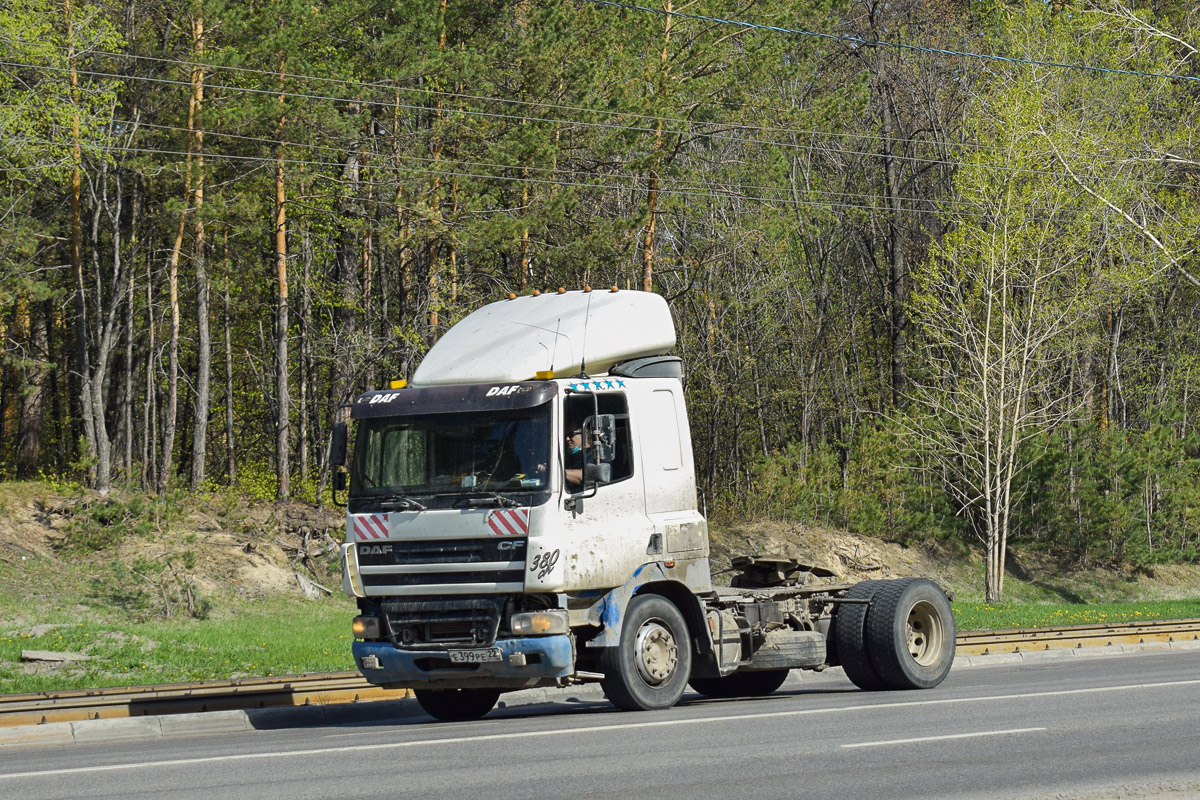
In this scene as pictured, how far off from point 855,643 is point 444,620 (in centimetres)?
452

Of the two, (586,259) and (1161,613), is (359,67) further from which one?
(1161,613)

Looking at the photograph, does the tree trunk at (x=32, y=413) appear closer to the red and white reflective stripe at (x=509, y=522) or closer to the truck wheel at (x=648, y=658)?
the red and white reflective stripe at (x=509, y=522)

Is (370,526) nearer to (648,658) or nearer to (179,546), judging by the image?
(648,658)

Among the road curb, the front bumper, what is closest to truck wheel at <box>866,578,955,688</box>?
the road curb

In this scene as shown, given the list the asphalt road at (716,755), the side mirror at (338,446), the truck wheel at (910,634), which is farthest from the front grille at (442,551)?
the truck wheel at (910,634)

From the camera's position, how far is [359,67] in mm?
32656

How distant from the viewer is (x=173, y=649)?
19969 mm

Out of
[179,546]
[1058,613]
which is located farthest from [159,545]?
[1058,613]

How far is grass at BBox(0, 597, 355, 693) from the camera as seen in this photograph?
1788 centimetres

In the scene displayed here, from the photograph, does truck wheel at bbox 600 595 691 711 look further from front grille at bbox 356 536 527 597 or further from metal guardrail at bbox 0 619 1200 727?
metal guardrail at bbox 0 619 1200 727

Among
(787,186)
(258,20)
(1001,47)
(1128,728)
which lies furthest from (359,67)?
(1128,728)

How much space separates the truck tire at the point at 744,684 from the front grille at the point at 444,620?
387 centimetres

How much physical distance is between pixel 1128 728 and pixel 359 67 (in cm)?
2651

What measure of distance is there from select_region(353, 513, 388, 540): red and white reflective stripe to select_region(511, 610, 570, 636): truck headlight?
142cm
